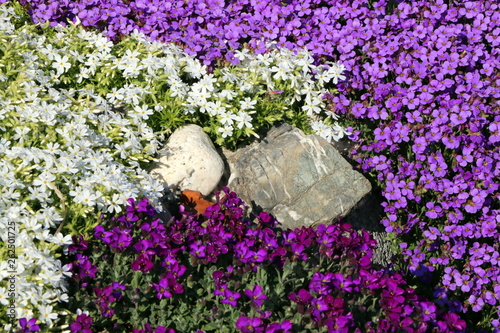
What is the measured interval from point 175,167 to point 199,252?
A: 1.27 m

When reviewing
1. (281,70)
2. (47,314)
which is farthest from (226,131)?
(47,314)

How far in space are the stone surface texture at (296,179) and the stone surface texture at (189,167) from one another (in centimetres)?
21

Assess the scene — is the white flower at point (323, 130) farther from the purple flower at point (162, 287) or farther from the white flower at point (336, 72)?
the purple flower at point (162, 287)

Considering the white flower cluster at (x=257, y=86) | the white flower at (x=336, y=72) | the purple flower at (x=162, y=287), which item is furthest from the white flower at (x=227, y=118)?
the purple flower at (x=162, y=287)

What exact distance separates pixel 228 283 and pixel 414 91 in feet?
9.33

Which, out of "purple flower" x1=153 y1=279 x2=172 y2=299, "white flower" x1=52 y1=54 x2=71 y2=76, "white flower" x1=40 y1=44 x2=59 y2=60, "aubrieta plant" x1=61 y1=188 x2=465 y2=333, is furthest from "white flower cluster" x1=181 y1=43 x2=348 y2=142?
"purple flower" x1=153 y1=279 x2=172 y2=299

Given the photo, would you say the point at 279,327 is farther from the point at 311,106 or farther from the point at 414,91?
the point at 414,91

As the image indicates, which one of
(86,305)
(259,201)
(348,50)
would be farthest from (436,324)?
(348,50)

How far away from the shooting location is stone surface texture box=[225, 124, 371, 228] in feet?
17.1

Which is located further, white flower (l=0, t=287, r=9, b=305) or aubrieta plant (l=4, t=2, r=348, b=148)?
aubrieta plant (l=4, t=2, r=348, b=148)

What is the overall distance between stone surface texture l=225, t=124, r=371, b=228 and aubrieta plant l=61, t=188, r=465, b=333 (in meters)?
0.83

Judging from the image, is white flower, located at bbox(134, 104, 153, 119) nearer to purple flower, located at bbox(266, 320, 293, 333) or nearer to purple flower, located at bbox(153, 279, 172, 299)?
purple flower, located at bbox(153, 279, 172, 299)

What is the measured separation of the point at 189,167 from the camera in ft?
16.9

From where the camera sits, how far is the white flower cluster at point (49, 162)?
12.4 feet
